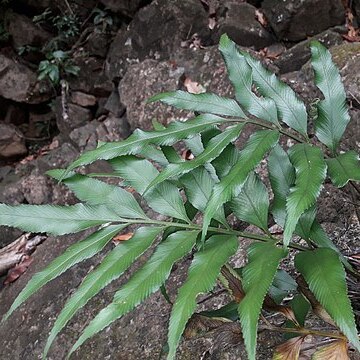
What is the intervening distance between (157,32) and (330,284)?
3.46 m

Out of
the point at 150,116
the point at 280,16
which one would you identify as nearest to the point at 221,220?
the point at 150,116

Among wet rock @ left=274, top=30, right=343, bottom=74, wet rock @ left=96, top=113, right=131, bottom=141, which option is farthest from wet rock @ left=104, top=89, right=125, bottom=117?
wet rock @ left=274, top=30, right=343, bottom=74

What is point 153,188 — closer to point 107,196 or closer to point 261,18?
point 107,196

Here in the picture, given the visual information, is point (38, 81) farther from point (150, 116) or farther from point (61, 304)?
point (61, 304)

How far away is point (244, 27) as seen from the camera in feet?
11.2

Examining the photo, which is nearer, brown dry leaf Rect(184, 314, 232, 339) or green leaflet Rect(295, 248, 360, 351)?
green leaflet Rect(295, 248, 360, 351)

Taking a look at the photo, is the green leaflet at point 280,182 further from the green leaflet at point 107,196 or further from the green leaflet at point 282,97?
the green leaflet at point 107,196

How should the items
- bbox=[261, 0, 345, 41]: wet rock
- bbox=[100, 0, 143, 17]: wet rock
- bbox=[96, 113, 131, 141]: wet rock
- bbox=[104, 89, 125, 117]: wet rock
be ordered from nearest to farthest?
bbox=[261, 0, 345, 41]: wet rock, bbox=[96, 113, 131, 141]: wet rock, bbox=[104, 89, 125, 117]: wet rock, bbox=[100, 0, 143, 17]: wet rock

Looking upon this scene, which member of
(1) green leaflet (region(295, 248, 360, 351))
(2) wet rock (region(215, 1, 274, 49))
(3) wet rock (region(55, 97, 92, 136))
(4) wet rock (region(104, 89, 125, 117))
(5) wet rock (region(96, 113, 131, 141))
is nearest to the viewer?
(1) green leaflet (region(295, 248, 360, 351))

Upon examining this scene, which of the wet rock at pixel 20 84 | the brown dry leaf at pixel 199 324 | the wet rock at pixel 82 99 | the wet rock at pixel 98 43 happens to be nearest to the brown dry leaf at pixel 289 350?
the brown dry leaf at pixel 199 324

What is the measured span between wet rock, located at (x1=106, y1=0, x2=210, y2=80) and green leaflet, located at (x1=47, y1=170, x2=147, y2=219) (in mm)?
2859

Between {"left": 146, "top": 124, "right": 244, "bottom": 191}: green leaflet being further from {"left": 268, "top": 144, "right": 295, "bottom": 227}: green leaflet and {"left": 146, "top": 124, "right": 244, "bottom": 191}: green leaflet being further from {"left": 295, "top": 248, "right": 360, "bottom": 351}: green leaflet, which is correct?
{"left": 295, "top": 248, "right": 360, "bottom": 351}: green leaflet

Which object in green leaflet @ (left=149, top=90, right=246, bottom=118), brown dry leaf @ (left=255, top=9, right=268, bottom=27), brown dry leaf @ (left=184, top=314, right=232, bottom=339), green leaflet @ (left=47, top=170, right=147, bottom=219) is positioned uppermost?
green leaflet @ (left=149, top=90, right=246, bottom=118)

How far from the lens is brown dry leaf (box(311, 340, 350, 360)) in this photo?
76 cm
